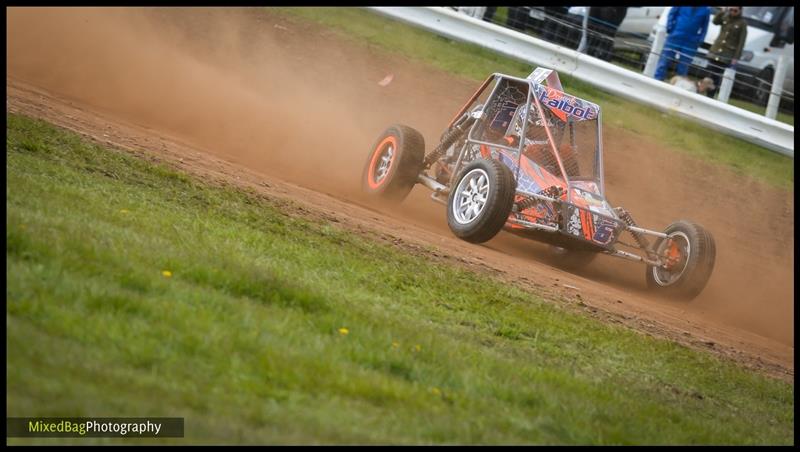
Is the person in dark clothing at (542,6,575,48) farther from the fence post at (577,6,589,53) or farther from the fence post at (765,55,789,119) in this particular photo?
the fence post at (765,55,789,119)

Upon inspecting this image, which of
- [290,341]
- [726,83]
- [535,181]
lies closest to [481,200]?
[535,181]

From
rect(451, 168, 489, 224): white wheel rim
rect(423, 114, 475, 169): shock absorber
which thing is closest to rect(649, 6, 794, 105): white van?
rect(423, 114, 475, 169): shock absorber

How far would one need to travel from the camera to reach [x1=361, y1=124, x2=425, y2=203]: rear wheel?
1123 cm

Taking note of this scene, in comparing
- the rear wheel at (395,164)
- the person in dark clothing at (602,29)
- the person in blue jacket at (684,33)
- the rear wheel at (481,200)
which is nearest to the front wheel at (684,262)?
the rear wheel at (481,200)

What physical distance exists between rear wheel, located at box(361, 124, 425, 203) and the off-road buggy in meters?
0.01

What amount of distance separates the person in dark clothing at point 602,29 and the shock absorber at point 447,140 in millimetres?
6797

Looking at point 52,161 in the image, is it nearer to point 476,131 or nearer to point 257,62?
Answer: point 476,131

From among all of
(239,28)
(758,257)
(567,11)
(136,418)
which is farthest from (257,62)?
(136,418)

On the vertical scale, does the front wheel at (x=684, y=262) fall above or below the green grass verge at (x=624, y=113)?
below

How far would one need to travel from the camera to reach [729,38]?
17.7 meters

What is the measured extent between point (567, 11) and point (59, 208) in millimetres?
13728

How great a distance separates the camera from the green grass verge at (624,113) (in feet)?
53.8

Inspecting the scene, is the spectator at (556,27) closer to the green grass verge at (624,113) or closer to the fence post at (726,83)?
the green grass verge at (624,113)

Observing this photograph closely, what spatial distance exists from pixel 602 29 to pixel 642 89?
191 centimetres
